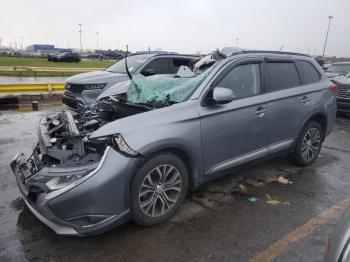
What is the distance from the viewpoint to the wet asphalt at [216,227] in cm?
318

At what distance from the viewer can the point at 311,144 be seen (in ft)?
18.0

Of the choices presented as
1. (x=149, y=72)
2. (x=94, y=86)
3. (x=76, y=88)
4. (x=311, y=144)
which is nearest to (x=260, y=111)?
(x=311, y=144)

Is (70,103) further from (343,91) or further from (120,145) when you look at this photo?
(343,91)

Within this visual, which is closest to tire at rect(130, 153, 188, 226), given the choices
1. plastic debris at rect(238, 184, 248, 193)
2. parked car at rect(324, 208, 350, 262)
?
plastic debris at rect(238, 184, 248, 193)

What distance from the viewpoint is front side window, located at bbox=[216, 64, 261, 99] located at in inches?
165

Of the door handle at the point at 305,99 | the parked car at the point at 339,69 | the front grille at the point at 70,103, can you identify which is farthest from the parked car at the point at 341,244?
the parked car at the point at 339,69

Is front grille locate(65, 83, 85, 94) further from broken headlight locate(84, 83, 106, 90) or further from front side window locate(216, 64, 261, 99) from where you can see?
front side window locate(216, 64, 261, 99)

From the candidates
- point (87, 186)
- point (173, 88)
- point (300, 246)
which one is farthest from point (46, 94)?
point (300, 246)

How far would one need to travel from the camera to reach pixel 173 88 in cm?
409

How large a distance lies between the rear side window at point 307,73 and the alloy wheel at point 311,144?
0.77 m

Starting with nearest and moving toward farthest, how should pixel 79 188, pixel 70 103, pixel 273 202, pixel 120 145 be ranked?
pixel 79 188
pixel 120 145
pixel 273 202
pixel 70 103

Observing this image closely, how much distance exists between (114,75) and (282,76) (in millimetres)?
5322

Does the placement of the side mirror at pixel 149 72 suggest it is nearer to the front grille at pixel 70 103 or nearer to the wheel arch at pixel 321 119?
the front grille at pixel 70 103

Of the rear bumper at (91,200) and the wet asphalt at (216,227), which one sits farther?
the wet asphalt at (216,227)
